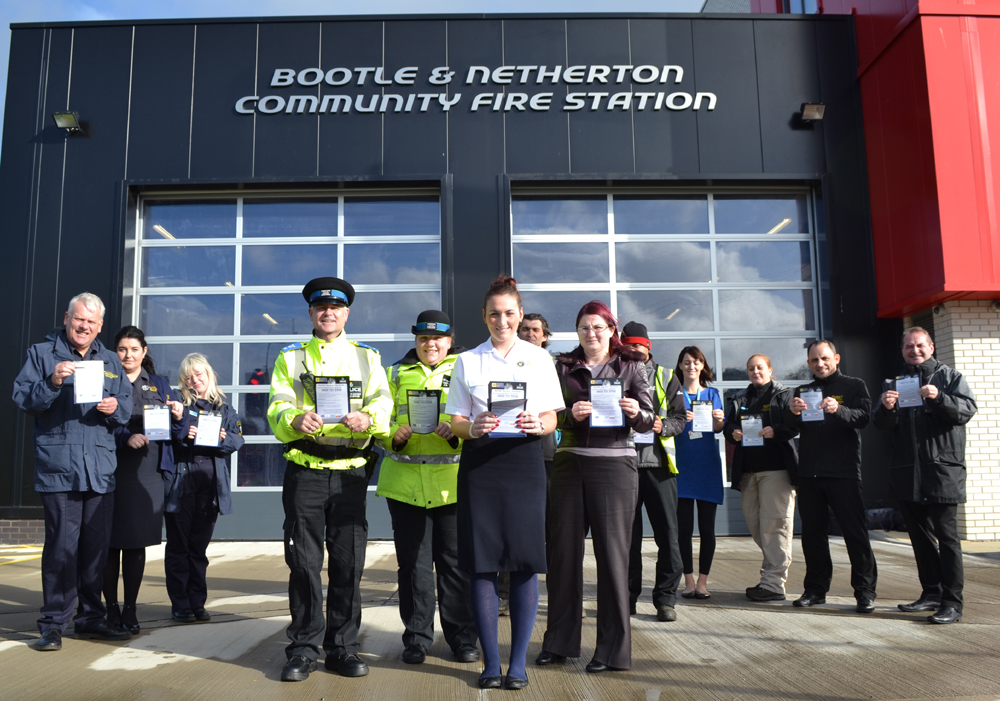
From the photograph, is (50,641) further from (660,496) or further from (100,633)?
(660,496)

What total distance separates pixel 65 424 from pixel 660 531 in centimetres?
372

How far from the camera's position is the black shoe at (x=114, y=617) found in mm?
4402

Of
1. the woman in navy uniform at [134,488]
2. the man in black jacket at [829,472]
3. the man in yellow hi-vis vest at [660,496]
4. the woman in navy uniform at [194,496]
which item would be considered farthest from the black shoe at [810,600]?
the woman in navy uniform at [134,488]

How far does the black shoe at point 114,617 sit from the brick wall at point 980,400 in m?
8.70

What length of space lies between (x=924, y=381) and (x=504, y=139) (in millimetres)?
6448

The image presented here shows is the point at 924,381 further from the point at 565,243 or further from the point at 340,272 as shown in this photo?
the point at 340,272

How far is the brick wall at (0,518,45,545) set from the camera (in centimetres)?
902

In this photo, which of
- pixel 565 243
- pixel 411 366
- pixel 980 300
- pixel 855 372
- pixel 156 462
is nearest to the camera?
pixel 411 366

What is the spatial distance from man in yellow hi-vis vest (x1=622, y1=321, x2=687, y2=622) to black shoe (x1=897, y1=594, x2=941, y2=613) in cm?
142

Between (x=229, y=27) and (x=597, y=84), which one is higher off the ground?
(x=229, y=27)

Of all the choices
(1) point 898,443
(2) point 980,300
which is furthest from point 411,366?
(2) point 980,300

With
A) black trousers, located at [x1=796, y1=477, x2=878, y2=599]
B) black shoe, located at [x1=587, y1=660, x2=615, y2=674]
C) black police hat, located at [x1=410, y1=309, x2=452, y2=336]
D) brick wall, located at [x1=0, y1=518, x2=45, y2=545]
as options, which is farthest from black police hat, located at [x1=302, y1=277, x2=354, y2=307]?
brick wall, located at [x1=0, y1=518, x2=45, y2=545]

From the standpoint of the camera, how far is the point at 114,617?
4.41 meters

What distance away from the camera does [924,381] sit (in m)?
4.89
